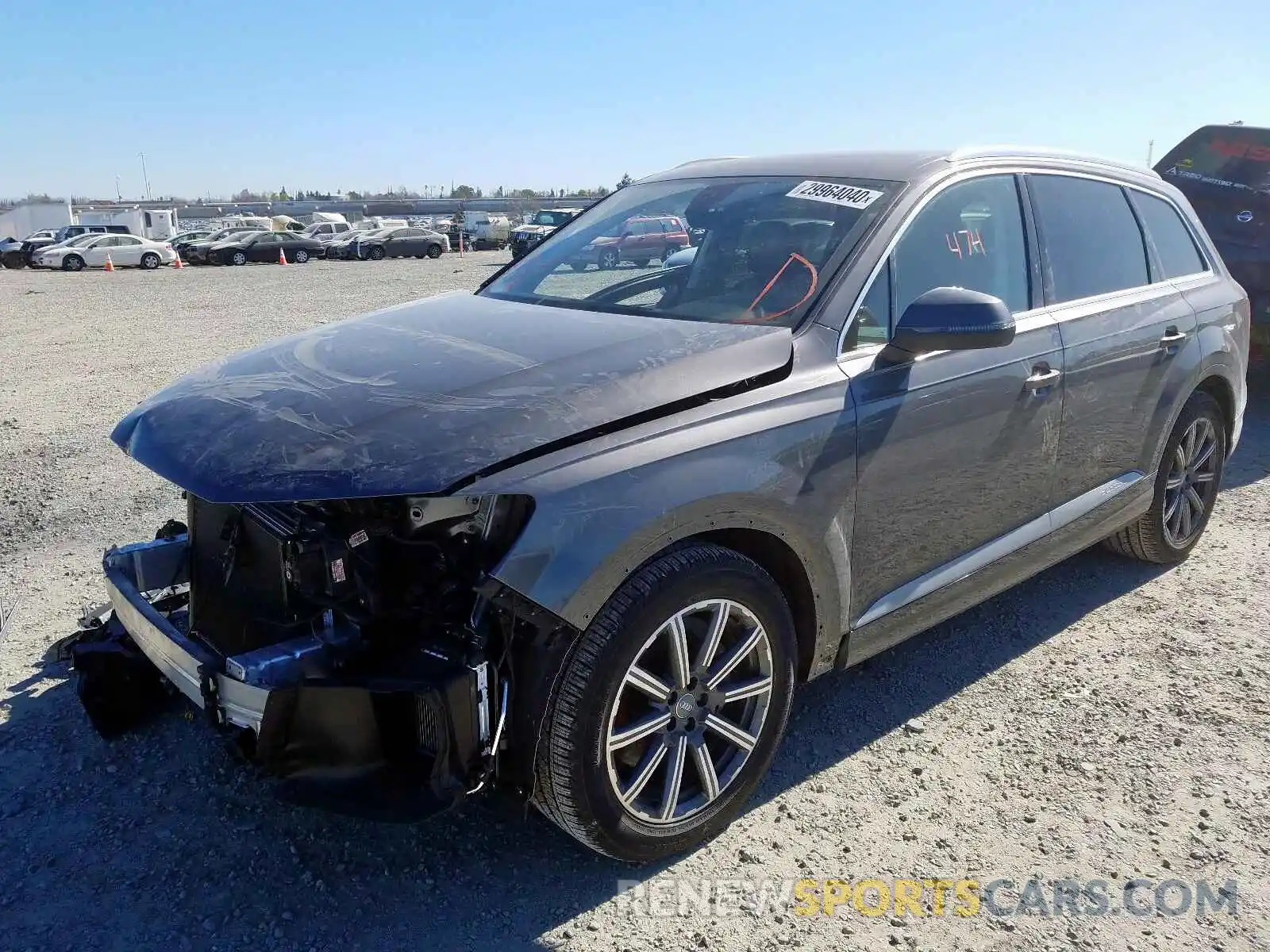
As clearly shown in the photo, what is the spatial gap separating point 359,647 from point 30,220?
82.2m

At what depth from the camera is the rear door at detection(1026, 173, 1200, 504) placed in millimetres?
3777

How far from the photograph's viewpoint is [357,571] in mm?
2576

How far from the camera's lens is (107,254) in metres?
32.9

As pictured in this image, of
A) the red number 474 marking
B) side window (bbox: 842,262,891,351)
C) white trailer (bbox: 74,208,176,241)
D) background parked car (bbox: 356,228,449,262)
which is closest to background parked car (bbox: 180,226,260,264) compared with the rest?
background parked car (bbox: 356,228,449,262)

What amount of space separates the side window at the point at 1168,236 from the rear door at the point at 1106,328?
0.10m

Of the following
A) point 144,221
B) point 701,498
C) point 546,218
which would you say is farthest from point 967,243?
point 144,221

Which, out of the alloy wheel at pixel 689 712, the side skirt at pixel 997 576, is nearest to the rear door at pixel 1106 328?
the side skirt at pixel 997 576

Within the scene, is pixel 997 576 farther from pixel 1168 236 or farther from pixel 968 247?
pixel 1168 236

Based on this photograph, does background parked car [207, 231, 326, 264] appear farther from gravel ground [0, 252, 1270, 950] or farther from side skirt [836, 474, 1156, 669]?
side skirt [836, 474, 1156, 669]

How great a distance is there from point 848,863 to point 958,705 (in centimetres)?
109

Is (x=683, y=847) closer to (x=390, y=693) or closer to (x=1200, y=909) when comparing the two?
(x=390, y=693)

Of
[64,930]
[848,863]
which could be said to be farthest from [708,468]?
[64,930]

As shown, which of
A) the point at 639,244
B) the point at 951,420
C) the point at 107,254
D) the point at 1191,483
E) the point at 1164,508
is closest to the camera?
the point at 951,420

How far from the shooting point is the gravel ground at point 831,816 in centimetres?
256
